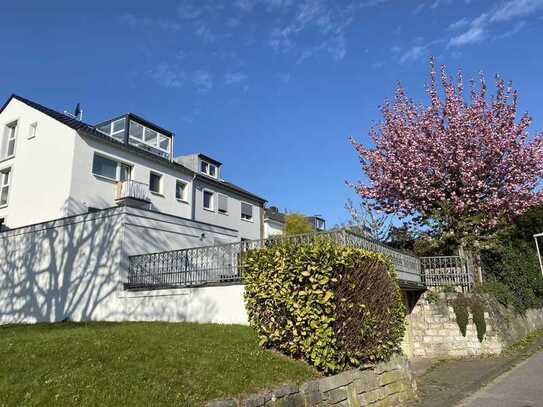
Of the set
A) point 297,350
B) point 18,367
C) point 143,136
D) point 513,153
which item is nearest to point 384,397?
point 297,350

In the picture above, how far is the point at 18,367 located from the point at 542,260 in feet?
81.6

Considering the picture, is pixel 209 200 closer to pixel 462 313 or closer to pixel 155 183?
pixel 155 183

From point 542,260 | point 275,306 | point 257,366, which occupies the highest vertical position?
point 542,260

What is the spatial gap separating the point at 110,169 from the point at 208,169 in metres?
11.1

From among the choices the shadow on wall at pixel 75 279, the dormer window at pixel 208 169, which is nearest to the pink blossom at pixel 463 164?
the shadow on wall at pixel 75 279

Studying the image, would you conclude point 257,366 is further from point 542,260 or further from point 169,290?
point 542,260

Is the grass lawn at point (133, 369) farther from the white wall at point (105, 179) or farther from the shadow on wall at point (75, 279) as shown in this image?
the white wall at point (105, 179)

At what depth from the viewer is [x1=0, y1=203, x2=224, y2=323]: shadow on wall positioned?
43.2ft

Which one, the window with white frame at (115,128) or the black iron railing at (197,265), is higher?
the window with white frame at (115,128)

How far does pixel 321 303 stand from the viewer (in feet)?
24.1

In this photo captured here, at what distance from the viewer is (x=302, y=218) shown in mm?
40000

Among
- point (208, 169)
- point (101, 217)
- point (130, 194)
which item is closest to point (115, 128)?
point (130, 194)

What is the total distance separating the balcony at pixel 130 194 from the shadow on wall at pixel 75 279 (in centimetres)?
579

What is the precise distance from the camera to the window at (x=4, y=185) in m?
25.0
